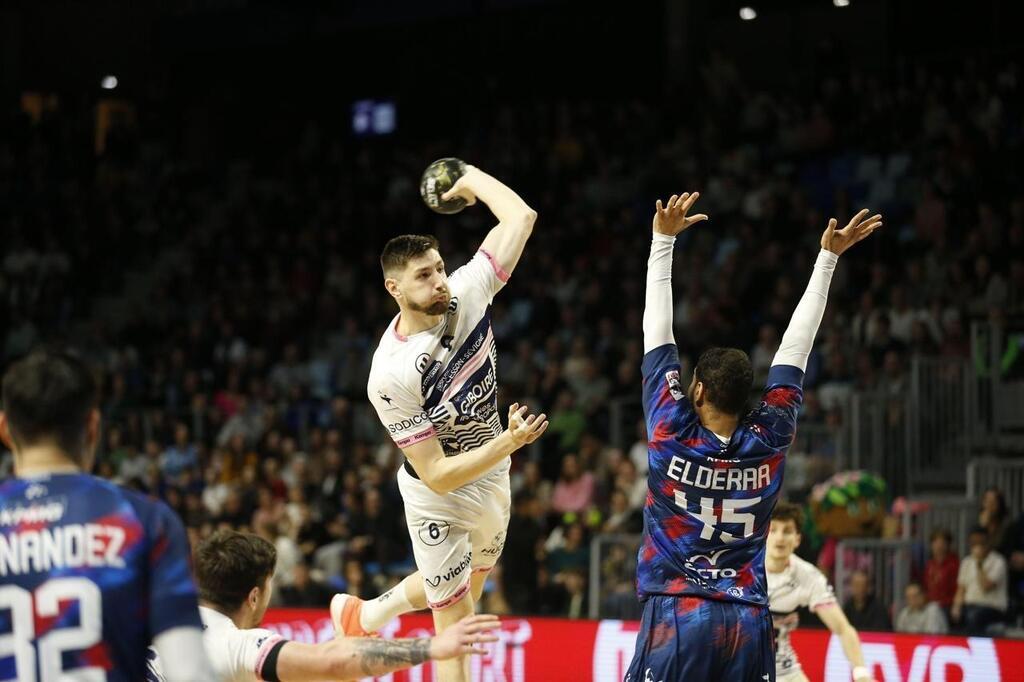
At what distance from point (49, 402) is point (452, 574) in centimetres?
416

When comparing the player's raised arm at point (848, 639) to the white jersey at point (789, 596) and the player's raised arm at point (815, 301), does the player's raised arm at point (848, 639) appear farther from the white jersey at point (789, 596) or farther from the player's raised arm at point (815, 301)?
the player's raised arm at point (815, 301)

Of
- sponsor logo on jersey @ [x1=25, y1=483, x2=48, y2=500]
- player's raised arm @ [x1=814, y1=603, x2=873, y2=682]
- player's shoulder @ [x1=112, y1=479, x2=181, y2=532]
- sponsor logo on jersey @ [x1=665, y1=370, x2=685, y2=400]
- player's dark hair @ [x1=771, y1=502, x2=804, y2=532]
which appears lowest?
player's raised arm @ [x1=814, y1=603, x2=873, y2=682]

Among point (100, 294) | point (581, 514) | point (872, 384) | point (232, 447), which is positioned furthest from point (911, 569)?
point (100, 294)

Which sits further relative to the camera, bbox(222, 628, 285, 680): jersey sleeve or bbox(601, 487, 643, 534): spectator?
bbox(601, 487, 643, 534): spectator

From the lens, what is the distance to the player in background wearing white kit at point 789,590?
332 inches

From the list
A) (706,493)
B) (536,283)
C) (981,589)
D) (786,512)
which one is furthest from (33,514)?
(536,283)

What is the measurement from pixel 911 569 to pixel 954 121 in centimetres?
717

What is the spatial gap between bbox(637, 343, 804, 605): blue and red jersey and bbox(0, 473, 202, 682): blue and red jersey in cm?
270

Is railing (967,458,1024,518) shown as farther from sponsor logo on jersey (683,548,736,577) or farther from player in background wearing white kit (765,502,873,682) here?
sponsor logo on jersey (683,548,736,577)

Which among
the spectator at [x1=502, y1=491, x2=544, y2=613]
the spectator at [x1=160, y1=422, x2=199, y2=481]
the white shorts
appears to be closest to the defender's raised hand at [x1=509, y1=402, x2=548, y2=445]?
the white shorts

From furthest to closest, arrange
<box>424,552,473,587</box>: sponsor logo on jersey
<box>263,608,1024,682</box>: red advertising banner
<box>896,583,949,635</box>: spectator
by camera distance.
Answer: <box>896,583,949,635</box>: spectator < <box>263,608,1024,682</box>: red advertising banner < <box>424,552,473,587</box>: sponsor logo on jersey

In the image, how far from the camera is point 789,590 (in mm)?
8648

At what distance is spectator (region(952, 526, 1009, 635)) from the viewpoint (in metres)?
11.6

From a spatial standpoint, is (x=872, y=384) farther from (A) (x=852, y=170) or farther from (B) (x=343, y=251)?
(B) (x=343, y=251)
